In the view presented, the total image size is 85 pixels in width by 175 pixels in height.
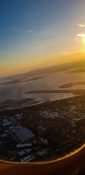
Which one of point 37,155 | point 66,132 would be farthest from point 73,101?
point 37,155

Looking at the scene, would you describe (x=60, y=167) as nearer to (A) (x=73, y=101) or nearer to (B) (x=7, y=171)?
(B) (x=7, y=171)

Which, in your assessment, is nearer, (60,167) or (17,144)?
(60,167)

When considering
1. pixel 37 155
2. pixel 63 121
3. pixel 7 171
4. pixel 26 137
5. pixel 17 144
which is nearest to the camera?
pixel 7 171

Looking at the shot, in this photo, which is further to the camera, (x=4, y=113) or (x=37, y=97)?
(x=37, y=97)

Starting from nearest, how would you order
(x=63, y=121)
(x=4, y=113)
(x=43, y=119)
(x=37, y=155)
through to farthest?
(x=37, y=155) → (x=63, y=121) → (x=43, y=119) → (x=4, y=113)

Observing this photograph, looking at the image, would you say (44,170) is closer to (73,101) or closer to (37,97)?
(73,101)

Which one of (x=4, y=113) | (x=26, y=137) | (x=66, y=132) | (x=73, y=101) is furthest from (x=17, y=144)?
(x=73, y=101)

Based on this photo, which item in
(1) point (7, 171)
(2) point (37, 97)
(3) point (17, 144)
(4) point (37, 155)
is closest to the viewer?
(1) point (7, 171)

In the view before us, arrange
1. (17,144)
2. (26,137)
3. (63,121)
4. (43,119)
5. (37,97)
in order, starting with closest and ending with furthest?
(17,144) < (26,137) < (63,121) < (43,119) < (37,97)

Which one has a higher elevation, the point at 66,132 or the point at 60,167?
the point at 60,167
